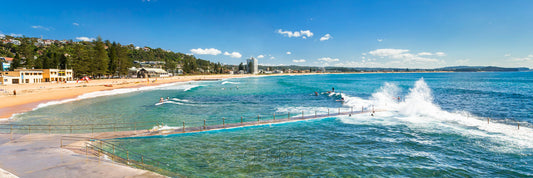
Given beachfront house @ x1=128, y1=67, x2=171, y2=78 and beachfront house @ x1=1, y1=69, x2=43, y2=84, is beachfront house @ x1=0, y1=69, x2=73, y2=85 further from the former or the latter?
beachfront house @ x1=128, y1=67, x2=171, y2=78

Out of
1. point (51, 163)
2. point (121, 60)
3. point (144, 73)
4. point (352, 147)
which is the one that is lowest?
point (352, 147)

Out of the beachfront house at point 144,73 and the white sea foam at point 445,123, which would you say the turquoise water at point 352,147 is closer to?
the white sea foam at point 445,123

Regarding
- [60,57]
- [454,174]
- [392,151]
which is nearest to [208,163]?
[392,151]

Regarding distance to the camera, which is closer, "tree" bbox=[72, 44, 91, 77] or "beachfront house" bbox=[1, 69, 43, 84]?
"beachfront house" bbox=[1, 69, 43, 84]

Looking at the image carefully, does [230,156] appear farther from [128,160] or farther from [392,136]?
[392,136]

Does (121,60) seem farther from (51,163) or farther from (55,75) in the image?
(51,163)

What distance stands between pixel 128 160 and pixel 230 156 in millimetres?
5218

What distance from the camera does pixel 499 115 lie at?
25.4 meters

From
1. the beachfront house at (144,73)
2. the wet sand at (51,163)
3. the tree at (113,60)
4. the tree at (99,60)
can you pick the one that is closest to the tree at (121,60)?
the tree at (113,60)

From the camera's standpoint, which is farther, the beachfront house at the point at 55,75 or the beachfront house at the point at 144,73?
the beachfront house at the point at 144,73

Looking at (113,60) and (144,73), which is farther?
(144,73)

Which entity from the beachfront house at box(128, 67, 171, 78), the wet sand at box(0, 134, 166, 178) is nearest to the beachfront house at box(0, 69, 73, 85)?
the beachfront house at box(128, 67, 171, 78)

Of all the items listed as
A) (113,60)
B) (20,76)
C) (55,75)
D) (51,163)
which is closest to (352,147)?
(51,163)

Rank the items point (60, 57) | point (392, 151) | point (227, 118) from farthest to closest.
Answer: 1. point (60, 57)
2. point (227, 118)
3. point (392, 151)
